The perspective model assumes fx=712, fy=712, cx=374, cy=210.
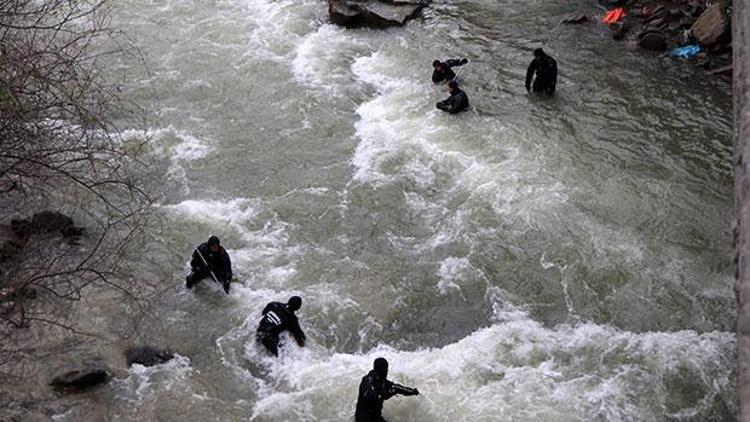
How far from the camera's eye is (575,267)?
390 inches

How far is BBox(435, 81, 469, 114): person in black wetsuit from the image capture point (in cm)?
1299

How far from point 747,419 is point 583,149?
10110 millimetres

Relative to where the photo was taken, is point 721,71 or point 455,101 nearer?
point 455,101

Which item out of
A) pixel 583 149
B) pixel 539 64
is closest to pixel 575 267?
pixel 583 149

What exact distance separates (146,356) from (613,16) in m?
12.6

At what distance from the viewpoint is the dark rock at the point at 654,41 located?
48.4ft

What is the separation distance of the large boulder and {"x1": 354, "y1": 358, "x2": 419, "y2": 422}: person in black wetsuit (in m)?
11.1

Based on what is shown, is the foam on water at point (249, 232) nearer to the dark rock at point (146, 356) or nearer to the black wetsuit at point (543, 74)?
the dark rock at point (146, 356)

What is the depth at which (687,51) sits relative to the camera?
47.6ft

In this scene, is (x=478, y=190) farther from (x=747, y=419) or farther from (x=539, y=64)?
(x=747, y=419)

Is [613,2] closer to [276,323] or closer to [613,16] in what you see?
[613,16]

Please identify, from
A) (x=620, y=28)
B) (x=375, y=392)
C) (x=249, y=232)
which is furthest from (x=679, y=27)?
(x=375, y=392)

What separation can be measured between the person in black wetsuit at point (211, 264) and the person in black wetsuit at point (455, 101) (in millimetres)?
5439

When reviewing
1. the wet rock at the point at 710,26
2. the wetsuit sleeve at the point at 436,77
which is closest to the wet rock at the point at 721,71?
the wet rock at the point at 710,26
